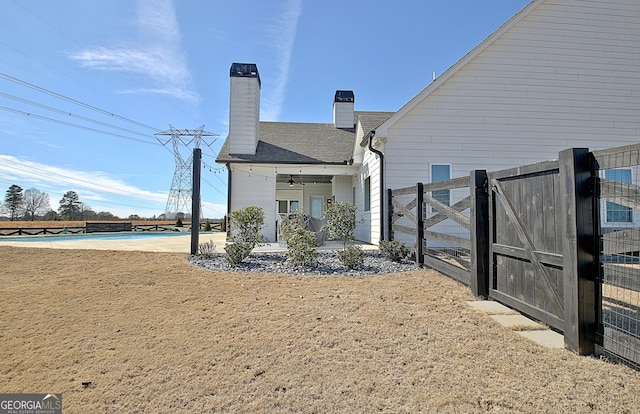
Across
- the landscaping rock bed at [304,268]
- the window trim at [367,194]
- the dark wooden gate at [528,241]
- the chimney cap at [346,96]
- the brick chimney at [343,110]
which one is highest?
the chimney cap at [346,96]

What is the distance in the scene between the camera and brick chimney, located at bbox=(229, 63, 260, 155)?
11906mm

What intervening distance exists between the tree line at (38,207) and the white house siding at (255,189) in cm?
2648

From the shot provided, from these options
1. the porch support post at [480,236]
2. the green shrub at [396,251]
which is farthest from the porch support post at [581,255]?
the green shrub at [396,251]

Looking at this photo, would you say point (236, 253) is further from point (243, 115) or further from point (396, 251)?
point (243, 115)

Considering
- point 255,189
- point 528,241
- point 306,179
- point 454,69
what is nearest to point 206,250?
point 255,189

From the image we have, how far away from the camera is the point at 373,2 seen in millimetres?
9250

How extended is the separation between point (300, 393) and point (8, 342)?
3.12 metres

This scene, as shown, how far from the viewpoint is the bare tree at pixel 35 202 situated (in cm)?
3195

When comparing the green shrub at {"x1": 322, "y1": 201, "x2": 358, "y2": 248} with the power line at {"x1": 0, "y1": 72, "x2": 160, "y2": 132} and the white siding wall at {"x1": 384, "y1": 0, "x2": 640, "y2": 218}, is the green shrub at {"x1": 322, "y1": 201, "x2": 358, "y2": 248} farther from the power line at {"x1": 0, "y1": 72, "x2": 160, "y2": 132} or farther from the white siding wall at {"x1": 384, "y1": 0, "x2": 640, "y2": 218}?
the power line at {"x1": 0, "y1": 72, "x2": 160, "y2": 132}

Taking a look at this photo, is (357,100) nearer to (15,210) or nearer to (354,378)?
(354,378)

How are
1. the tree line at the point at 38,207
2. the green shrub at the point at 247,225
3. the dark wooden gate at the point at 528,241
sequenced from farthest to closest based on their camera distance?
the tree line at the point at 38,207, the green shrub at the point at 247,225, the dark wooden gate at the point at 528,241

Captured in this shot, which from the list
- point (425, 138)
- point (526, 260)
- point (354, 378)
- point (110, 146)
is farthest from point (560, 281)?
point (110, 146)

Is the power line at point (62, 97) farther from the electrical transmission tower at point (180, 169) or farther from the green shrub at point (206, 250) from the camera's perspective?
the green shrub at point (206, 250)

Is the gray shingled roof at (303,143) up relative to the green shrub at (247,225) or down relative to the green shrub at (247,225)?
up
